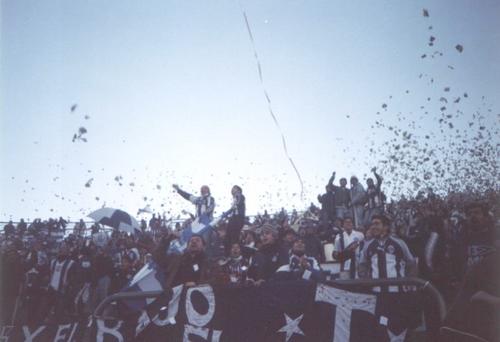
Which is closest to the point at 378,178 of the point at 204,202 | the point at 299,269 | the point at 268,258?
the point at 204,202

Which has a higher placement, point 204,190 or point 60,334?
point 204,190

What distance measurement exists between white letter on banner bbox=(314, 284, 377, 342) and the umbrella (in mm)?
7785

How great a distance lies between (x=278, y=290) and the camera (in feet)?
17.2

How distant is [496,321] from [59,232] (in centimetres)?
2158

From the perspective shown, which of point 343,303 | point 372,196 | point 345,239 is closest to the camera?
point 343,303

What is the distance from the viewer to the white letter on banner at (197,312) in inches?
213

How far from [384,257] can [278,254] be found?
93.1 inches

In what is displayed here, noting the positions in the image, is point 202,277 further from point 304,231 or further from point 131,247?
point 131,247

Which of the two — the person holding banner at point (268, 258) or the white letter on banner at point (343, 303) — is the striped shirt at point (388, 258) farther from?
the person holding banner at point (268, 258)

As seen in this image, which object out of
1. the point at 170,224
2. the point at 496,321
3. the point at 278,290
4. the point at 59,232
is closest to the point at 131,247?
the point at 170,224

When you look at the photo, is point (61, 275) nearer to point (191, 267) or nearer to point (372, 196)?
point (191, 267)

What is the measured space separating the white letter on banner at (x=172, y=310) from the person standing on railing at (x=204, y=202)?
5.02 metres

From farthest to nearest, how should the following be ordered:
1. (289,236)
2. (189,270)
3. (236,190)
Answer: (236,190) < (289,236) < (189,270)

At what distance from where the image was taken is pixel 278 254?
828 cm
